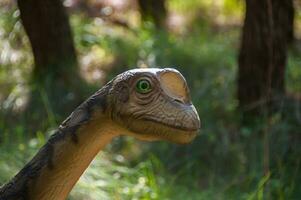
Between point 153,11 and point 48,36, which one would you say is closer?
point 48,36

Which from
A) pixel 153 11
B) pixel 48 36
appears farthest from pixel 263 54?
pixel 153 11

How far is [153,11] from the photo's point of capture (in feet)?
22.8

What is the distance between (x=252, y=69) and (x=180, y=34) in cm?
276

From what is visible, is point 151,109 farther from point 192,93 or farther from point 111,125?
point 192,93

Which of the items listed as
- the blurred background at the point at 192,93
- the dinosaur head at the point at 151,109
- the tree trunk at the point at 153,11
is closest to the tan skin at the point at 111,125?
the dinosaur head at the point at 151,109

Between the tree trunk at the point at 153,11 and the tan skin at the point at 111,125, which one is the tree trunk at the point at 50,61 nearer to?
the tree trunk at the point at 153,11

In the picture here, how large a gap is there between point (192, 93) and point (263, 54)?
2.27ft

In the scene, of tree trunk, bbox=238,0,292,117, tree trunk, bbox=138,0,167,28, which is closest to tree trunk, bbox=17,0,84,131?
tree trunk, bbox=238,0,292,117

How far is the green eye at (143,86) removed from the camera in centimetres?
202

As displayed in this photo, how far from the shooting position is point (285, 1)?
443 cm

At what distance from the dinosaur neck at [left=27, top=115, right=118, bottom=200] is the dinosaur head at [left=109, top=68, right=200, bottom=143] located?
0.27ft

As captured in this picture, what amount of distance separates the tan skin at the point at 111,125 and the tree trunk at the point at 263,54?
7.91 feet

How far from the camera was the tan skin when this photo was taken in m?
2.01

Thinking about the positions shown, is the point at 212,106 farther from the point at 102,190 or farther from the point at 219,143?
the point at 102,190
